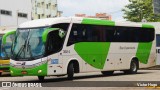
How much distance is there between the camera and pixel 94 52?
25.8m

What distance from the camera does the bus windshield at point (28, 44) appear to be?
22.4 metres

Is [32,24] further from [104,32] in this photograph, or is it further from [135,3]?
[135,3]

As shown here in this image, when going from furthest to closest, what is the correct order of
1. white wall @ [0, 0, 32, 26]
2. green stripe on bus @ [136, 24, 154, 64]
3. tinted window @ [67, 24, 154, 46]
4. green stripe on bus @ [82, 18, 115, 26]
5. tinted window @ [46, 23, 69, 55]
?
1. white wall @ [0, 0, 32, 26]
2. green stripe on bus @ [136, 24, 154, 64]
3. green stripe on bus @ [82, 18, 115, 26]
4. tinted window @ [67, 24, 154, 46]
5. tinted window @ [46, 23, 69, 55]

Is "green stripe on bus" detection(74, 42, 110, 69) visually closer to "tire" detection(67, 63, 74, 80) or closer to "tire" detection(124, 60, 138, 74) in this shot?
"tire" detection(67, 63, 74, 80)

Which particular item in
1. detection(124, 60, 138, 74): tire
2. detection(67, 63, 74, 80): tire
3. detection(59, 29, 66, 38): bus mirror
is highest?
detection(59, 29, 66, 38): bus mirror

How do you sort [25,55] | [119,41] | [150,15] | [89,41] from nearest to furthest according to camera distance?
[25,55] → [89,41] → [119,41] → [150,15]

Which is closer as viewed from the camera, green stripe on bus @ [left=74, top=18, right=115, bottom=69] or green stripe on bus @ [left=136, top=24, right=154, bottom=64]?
green stripe on bus @ [left=74, top=18, right=115, bottom=69]

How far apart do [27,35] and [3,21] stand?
49460mm

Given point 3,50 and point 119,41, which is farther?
point 3,50

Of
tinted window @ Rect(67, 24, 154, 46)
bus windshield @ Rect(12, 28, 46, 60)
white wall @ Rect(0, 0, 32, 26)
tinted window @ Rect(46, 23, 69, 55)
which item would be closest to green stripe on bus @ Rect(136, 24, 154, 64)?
tinted window @ Rect(67, 24, 154, 46)

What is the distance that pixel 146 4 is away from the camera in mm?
84375

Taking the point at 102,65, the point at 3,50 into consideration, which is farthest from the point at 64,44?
the point at 3,50

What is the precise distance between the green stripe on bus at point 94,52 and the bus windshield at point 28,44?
91.9 inches

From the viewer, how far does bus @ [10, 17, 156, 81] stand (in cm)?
2244
